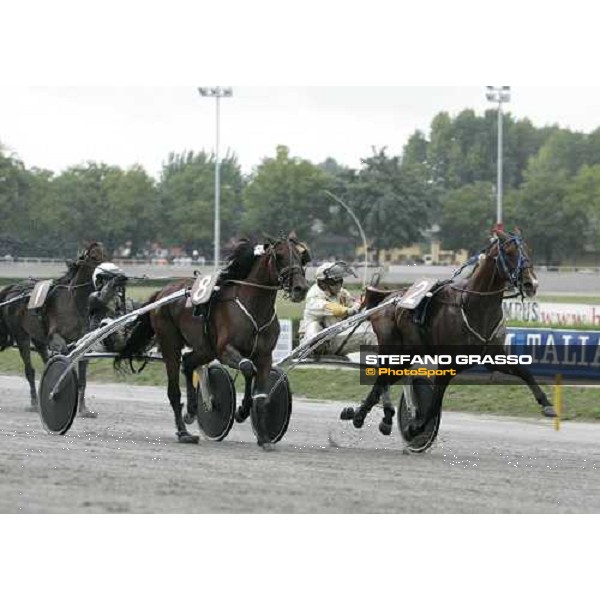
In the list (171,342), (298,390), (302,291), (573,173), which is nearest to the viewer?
(302,291)

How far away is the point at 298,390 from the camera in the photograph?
70.2 ft

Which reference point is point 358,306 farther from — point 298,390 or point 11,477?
point 298,390

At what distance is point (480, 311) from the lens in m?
11.5

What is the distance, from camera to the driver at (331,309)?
13156mm

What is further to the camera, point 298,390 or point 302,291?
point 298,390

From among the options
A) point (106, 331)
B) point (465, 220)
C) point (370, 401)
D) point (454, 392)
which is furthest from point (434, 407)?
point (465, 220)

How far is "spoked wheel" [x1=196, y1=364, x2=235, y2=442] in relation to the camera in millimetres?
12431

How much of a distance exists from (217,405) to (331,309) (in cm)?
148

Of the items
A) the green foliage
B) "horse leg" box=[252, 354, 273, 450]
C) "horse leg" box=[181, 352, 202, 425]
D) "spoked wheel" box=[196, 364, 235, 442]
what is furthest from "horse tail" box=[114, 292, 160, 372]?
the green foliage

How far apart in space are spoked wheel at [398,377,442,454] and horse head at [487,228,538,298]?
1332 millimetres

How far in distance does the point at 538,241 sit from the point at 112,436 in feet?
189

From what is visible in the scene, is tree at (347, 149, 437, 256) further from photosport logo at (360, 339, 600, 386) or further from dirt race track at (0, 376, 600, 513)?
photosport logo at (360, 339, 600, 386)

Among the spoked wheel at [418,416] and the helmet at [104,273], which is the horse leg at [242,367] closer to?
the spoked wheel at [418,416]

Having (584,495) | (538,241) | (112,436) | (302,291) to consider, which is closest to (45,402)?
(112,436)
